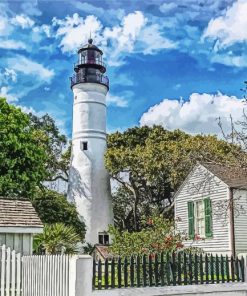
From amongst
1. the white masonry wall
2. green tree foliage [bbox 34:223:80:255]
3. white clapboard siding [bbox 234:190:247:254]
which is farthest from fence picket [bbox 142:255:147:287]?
the white masonry wall

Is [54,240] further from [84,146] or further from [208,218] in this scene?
[84,146]

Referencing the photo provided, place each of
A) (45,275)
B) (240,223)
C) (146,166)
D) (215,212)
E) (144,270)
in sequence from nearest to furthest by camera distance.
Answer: (45,275)
(144,270)
(240,223)
(215,212)
(146,166)

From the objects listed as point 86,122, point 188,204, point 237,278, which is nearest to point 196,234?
point 188,204

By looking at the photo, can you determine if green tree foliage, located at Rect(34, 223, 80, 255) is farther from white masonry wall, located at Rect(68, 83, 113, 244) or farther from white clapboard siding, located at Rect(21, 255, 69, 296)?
white masonry wall, located at Rect(68, 83, 113, 244)

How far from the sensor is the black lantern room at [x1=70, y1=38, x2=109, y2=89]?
3375 cm

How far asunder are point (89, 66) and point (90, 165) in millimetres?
6726

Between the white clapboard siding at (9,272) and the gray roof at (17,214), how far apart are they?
1991mm

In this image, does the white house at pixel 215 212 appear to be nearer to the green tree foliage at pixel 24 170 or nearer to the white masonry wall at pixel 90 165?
the green tree foliage at pixel 24 170

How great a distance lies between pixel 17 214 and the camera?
14133 mm

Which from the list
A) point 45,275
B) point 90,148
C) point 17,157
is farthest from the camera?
point 90,148

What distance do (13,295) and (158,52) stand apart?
11524 mm

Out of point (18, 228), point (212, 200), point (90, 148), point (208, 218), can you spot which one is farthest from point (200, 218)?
point (90, 148)

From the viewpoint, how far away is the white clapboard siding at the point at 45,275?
33.0ft

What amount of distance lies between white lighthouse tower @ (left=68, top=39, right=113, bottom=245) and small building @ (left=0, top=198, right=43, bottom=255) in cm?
1832
